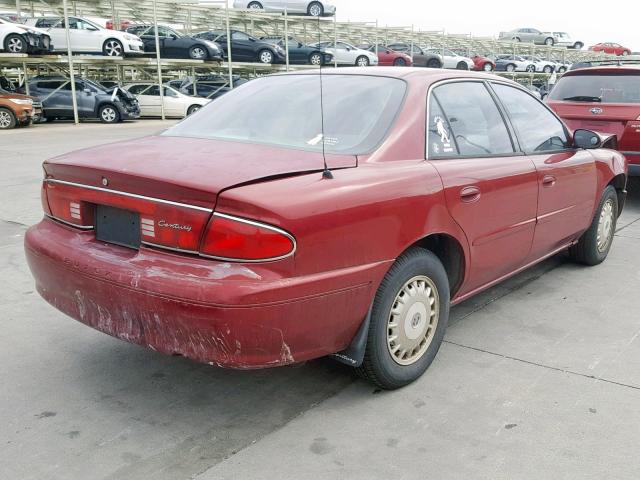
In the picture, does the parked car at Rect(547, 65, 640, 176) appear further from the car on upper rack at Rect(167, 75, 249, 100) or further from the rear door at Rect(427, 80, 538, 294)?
the car on upper rack at Rect(167, 75, 249, 100)

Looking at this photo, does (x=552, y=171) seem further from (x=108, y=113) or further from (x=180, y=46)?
(x=180, y=46)

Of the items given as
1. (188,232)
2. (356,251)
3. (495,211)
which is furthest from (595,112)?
(188,232)

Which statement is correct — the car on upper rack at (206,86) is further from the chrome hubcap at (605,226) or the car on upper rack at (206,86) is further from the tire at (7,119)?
the chrome hubcap at (605,226)

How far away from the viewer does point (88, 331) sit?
3.96 metres

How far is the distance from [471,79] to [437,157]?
2.78 feet

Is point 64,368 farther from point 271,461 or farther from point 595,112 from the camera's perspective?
point 595,112

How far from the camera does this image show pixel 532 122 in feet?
14.4

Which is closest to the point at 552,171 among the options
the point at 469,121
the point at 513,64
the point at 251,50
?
the point at 469,121

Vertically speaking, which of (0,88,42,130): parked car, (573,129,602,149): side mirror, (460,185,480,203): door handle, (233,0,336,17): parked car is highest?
(233,0,336,17): parked car

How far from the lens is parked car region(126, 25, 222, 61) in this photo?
26.8 metres

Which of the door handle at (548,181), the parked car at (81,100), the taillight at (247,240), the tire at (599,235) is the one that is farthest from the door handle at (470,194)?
the parked car at (81,100)

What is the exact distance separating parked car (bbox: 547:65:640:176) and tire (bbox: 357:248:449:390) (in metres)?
5.15

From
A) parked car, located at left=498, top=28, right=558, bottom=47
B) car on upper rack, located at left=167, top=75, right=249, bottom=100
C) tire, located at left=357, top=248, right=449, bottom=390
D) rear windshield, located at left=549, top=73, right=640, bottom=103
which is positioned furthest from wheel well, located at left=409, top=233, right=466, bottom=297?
parked car, located at left=498, top=28, right=558, bottom=47

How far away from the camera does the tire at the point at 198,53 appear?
26.9m
